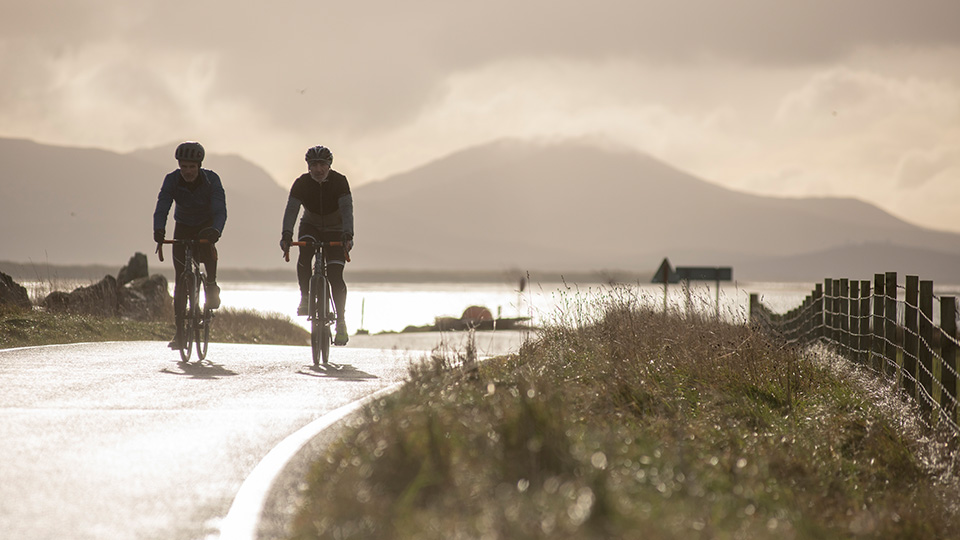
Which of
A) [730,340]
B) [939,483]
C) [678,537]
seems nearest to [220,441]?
[678,537]

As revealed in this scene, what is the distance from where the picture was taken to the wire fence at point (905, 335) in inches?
327

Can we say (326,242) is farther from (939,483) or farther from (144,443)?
(939,483)

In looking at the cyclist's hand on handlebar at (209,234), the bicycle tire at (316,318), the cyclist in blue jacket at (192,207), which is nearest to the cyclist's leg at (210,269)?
the cyclist in blue jacket at (192,207)

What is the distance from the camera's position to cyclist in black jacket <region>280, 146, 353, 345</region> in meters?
12.4

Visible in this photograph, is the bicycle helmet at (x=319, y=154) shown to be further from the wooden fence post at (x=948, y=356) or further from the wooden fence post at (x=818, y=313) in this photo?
the wooden fence post at (x=818, y=313)

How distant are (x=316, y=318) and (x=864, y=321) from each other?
6.83 metres

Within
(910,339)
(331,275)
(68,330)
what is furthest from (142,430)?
(68,330)

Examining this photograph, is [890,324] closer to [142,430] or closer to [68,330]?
[142,430]

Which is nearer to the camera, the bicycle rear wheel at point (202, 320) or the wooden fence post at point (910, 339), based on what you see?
the wooden fence post at point (910, 339)

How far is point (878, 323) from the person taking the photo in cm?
1182

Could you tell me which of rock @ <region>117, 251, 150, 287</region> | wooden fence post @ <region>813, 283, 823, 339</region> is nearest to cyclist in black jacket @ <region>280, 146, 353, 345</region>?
wooden fence post @ <region>813, 283, 823, 339</region>

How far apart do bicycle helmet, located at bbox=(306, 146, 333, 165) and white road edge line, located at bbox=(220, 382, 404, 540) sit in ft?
16.0

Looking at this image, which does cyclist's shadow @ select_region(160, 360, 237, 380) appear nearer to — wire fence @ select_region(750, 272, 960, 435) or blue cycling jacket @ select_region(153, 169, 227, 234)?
blue cycling jacket @ select_region(153, 169, 227, 234)

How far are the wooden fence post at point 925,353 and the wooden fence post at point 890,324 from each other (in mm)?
1504
